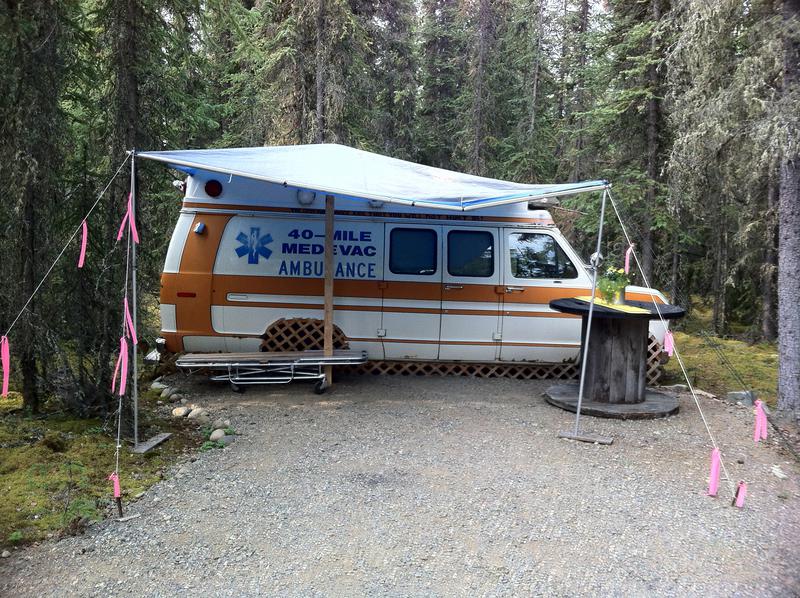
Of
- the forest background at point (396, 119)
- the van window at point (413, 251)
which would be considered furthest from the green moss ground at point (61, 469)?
the van window at point (413, 251)

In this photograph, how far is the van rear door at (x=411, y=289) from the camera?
25.1 ft

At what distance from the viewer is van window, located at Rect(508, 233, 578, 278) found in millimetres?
7742

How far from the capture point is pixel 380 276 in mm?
7672

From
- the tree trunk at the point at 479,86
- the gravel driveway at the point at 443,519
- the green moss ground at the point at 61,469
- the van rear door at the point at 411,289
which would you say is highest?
the tree trunk at the point at 479,86

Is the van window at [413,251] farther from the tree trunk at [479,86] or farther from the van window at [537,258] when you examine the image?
the tree trunk at [479,86]

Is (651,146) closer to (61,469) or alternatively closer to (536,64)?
(536,64)

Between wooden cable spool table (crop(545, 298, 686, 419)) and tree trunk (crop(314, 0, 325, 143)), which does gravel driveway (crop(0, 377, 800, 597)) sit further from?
tree trunk (crop(314, 0, 325, 143))

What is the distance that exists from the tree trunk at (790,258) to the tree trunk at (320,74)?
935cm

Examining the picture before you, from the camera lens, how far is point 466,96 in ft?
65.6

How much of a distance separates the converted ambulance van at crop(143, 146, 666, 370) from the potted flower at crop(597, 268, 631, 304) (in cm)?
85

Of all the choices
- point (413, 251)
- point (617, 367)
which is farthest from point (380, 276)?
point (617, 367)

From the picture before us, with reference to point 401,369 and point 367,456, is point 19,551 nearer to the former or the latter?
point 367,456

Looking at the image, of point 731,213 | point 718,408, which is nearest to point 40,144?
point 718,408

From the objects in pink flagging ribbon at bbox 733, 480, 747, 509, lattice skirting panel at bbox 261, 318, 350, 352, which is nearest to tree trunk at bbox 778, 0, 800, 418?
pink flagging ribbon at bbox 733, 480, 747, 509
